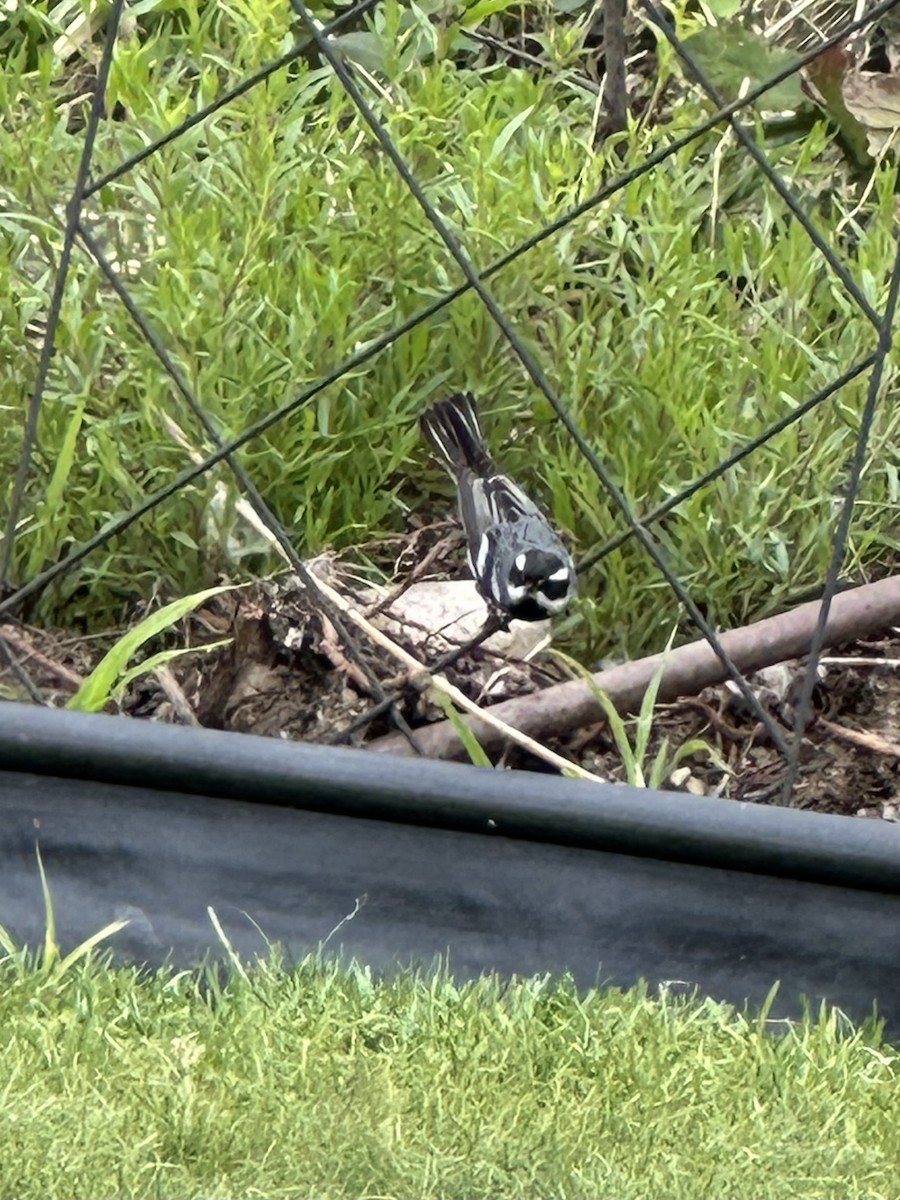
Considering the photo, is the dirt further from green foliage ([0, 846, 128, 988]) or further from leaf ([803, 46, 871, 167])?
leaf ([803, 46, 871, 167])

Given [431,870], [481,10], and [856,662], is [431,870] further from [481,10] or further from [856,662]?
[481,10]

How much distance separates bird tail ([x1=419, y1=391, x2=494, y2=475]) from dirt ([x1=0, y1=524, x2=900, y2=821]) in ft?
0.59

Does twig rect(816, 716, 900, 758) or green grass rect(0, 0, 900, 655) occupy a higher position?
green grass rect(0, 0, 900, 655)

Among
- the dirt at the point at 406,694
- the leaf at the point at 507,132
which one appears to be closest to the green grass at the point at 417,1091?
the dirt at the point at 406,694

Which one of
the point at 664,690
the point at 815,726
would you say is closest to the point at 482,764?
the point at 664,690

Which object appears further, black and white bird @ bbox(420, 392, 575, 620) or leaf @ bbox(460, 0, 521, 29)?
leaf @ bbox(460, 0, 521, 29)

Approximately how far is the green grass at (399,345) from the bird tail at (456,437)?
70 mm

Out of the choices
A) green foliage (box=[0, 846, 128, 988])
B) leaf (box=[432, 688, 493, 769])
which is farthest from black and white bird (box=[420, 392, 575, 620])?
green foliage (box=[0, 846, 128, 988])

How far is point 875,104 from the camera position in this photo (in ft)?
11.5

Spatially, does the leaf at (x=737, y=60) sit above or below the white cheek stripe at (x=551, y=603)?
above

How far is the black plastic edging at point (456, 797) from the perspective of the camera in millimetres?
2080

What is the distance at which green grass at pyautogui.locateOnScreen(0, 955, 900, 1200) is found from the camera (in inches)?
73.5

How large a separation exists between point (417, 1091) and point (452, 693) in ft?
2.08

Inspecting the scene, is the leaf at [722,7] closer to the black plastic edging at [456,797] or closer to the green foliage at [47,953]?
the black plastic edging at [456,797]
